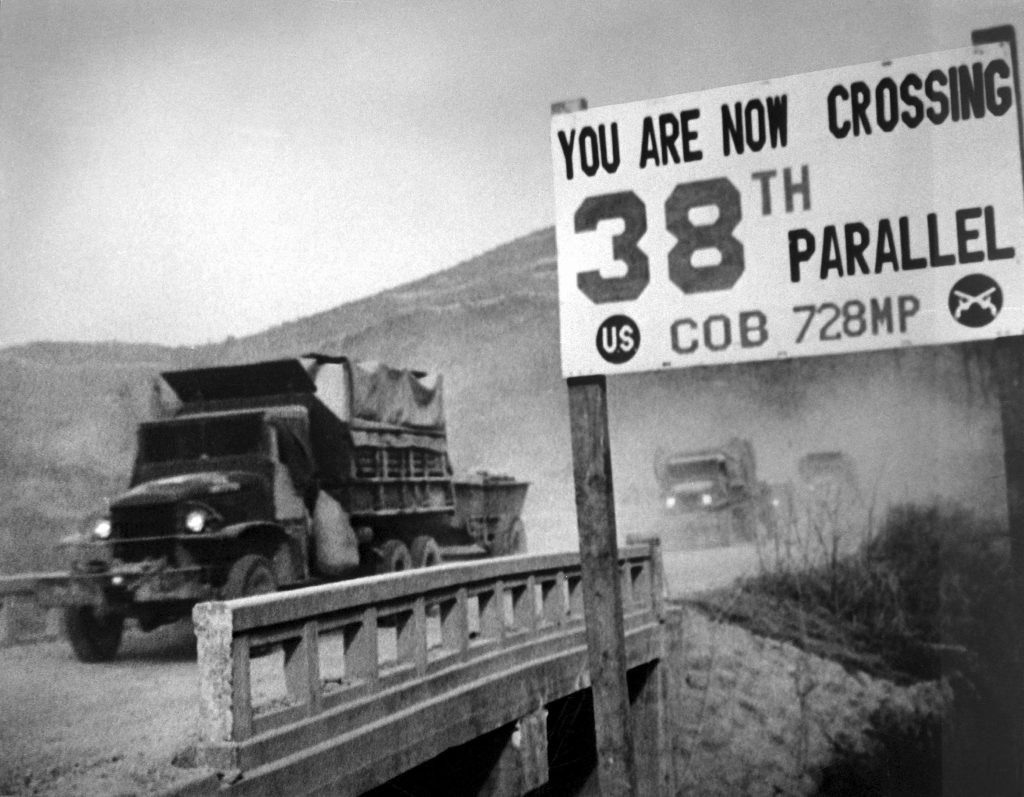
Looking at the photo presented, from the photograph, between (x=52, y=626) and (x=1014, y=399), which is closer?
(x=1014, y=399)

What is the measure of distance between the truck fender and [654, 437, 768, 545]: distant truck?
32.6 ft

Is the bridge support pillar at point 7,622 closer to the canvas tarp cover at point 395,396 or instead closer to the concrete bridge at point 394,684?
the concrete bridge at point 394,684

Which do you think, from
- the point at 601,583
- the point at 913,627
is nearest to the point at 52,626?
the point at 601,583

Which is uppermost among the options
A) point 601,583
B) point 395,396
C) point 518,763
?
point 395,396

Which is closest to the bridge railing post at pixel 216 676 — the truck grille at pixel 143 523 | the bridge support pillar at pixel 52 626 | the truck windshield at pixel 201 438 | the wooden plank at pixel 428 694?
the wooden plank at pixel 428 694

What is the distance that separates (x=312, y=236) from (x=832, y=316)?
62.6ft

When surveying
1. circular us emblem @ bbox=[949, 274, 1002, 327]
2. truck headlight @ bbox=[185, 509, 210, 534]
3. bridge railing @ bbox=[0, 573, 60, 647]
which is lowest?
bridge railing @ bbox=[0, 573, 60, 647]

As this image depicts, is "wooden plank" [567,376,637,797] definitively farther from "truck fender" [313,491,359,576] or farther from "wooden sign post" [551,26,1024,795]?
"truck fender" [313,491,359,576]

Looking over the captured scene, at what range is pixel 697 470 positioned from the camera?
20781mm

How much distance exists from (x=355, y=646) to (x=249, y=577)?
3656mm

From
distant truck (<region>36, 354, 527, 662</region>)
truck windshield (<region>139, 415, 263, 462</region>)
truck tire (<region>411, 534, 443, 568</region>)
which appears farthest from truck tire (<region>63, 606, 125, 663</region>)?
truck tire (<region>411, 534, 443, 568</region>)

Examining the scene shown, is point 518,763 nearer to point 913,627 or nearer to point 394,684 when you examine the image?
point 394,684

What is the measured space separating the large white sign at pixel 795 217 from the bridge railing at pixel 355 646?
6.53 feet

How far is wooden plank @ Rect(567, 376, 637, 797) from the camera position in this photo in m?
4.66
